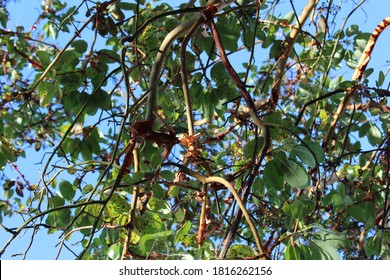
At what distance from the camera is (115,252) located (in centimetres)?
145

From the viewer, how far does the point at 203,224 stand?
1428 millimetres

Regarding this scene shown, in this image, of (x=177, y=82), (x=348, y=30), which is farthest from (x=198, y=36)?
(x=348, y=30)

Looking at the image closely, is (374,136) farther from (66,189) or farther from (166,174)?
(66,189)

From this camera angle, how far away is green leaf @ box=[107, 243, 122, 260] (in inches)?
57.0

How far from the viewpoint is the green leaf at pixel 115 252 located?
4.75 feet

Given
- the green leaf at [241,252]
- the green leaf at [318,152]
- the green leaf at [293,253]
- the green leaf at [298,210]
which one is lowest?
the green leaf at [293,253]

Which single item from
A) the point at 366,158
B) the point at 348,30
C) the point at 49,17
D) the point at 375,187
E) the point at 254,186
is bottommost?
the point at 254,186

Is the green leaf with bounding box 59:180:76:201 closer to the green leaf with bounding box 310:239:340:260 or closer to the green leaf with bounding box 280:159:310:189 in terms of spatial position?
the green leaf with bounding box 280:159:310:189

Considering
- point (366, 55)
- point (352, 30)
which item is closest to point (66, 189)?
point (366, 55)

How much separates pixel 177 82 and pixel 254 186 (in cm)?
37

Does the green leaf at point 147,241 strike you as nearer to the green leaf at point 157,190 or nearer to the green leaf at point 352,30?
the green leaf at point 157,190

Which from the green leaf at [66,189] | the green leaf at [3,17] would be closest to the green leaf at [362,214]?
the green leaf at [66,189]

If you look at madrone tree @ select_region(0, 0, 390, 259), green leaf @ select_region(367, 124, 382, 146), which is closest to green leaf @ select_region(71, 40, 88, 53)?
madrone tree @ select_region(0, 0, 390, 259)
